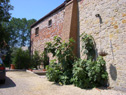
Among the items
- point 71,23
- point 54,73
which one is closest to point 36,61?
point 71,23

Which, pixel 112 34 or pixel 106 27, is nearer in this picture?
pixel 112 34

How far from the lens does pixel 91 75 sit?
18.5ft

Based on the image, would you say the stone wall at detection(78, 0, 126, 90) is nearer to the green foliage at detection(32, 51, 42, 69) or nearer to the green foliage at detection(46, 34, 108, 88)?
the green foliage at detection(46, 34, 108, 88)

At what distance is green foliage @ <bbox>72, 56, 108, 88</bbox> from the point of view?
18.2 feet

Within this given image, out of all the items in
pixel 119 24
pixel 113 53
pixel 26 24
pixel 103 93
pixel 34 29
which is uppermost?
pixel 26 24

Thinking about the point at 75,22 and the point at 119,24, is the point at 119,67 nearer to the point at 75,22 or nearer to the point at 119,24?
the point at 119,24

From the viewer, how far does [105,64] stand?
19.1 feet

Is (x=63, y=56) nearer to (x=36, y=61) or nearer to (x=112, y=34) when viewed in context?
(x=112, y=34)

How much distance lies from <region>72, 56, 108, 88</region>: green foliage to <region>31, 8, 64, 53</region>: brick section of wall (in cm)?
476

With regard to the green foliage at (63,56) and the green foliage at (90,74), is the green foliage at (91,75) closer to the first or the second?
the green foliage at (90,74)

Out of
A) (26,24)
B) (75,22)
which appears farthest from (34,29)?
(26,24)

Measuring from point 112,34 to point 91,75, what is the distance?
79.4 inches

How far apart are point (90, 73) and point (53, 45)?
8.46 feet

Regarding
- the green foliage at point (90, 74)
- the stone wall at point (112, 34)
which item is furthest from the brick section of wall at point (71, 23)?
the green foliage at point (90, 74)
